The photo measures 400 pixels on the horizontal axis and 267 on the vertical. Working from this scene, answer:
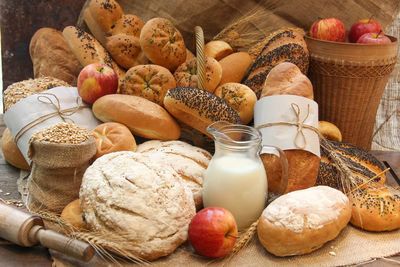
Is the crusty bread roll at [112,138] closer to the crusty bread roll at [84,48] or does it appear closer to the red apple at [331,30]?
the crusty bread roll at [84,48]

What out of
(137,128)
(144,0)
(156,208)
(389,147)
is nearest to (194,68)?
(137,128)

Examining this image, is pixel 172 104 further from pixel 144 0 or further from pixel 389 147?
pixel 389 147

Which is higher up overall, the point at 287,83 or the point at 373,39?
the point at 373,39

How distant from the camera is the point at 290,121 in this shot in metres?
1.73

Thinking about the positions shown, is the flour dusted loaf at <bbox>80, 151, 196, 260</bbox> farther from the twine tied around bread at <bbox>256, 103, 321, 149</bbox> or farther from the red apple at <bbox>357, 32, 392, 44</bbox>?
the red apple at <bbox>357, 32, 392, 44</bbox>

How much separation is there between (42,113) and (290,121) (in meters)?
1.20

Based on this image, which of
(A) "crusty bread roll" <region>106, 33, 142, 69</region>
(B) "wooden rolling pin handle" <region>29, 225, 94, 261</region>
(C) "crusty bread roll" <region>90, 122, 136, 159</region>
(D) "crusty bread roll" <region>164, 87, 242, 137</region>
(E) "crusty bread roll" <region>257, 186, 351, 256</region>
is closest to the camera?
(B) "wooden rolling pin handle" <region>29, 225, 94, 261</region>

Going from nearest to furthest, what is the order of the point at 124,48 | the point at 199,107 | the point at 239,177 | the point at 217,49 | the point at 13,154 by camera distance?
the point at 239,177 → the point at 199,107 → the point at 13,154 → the point at 124,48 → the point at 217,49

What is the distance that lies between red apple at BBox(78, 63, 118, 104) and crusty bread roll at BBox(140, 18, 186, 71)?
0.29 m

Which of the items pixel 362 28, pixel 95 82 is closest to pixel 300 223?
pixel 95 82

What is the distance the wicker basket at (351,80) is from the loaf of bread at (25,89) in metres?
1.49

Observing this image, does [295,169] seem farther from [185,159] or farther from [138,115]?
[138,115]

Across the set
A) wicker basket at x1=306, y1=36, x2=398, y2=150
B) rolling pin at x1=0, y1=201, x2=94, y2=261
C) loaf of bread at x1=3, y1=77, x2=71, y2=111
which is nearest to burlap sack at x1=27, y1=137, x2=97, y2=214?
rolling pin at x1=0, y1=201, x2=94, y2=261

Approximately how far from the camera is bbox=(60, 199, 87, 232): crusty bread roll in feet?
4.91
